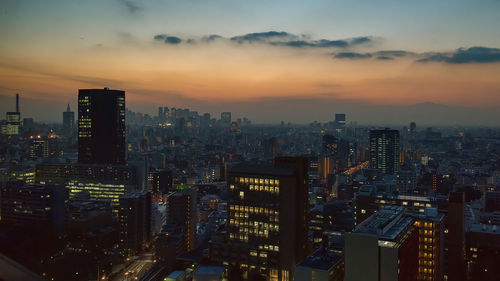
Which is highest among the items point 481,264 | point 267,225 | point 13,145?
point 13,145

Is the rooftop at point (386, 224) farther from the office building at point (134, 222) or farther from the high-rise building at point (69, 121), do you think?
the high-rise building at point (69, 121)

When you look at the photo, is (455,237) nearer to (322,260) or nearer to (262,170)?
(322,260)

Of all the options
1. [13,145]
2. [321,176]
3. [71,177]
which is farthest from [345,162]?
[13,145]

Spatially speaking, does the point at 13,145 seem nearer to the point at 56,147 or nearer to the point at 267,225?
the point at 56,147

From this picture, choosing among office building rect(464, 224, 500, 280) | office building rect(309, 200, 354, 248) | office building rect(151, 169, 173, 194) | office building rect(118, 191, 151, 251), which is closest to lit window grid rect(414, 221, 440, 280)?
office building rect(464, 224, 500, 280)

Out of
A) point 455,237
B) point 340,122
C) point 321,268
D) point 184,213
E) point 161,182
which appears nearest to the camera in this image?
point 321,268

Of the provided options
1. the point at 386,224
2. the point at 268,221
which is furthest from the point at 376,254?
the point at 268,221
